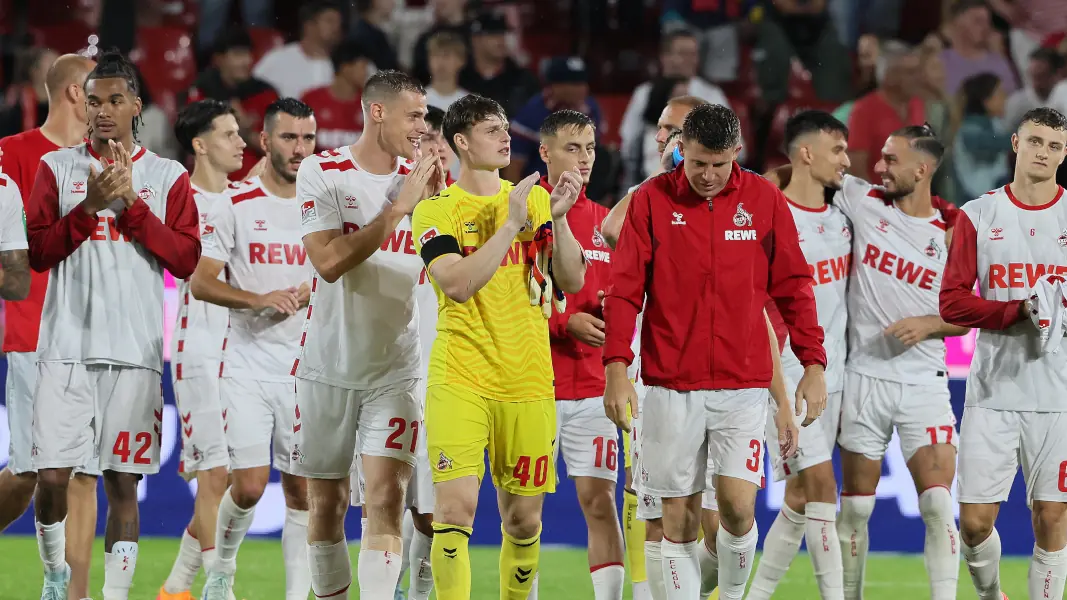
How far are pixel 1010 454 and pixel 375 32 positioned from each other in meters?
8.28

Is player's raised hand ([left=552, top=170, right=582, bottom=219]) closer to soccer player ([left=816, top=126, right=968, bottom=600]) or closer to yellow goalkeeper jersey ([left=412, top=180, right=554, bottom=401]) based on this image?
yellow goalkeeper jersey ([left=412, top=180, right=554, bottom=401])

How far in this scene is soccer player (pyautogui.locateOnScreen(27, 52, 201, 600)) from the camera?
→ 22.2ft

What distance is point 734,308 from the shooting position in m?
6.14

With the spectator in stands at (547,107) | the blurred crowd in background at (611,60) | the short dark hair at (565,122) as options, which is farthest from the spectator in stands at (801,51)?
the short dark hair at (565,122)

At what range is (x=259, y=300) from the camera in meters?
7.69

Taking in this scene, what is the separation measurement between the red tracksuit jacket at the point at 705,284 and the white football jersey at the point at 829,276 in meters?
1.72

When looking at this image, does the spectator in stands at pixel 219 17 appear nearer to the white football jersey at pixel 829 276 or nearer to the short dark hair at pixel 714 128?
the white football jersey at pixel 829 276

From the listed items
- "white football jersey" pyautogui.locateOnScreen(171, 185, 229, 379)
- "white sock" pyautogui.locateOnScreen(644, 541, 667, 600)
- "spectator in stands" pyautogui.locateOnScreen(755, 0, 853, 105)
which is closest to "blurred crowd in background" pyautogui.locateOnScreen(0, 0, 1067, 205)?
"spectator in stands" pyautogui.locateOnScreen(755, 0, 853, 105)

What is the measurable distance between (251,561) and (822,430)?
432 centimetres

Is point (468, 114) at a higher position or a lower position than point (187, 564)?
higher

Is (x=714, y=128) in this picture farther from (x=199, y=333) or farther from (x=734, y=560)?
(x=199, y=333)

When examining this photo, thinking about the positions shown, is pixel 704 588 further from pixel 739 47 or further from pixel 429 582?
pixel 739 47

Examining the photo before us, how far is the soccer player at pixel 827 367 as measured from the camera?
7.52 m

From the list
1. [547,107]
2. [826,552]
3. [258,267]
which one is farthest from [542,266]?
[547,107]
